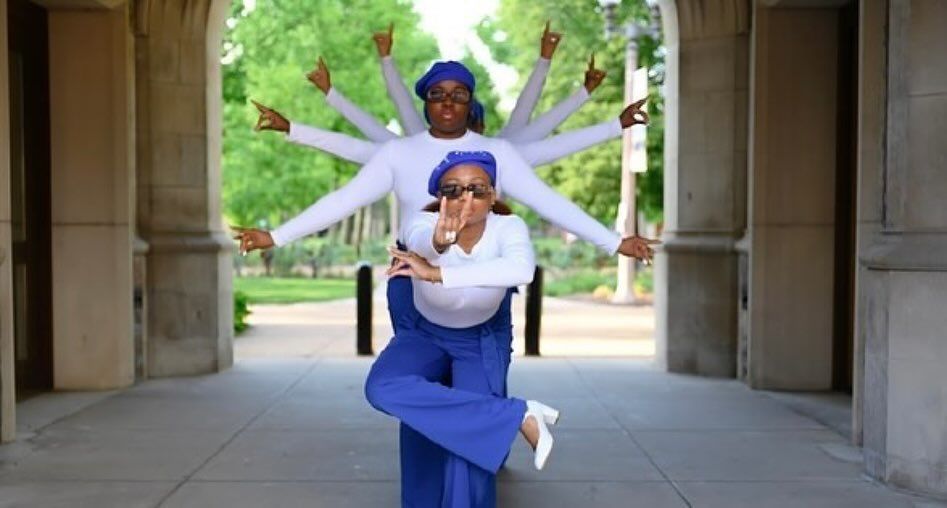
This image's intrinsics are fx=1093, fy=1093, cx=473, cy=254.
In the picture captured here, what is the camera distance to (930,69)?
5602 mm

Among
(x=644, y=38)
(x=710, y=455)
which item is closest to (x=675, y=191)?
(x=710, y=455)

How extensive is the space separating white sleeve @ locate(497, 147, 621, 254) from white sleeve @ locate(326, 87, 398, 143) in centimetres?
85

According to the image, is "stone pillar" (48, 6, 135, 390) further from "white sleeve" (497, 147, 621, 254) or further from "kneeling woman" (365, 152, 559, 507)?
"kneeling woman" (365, 152, 559, 507)

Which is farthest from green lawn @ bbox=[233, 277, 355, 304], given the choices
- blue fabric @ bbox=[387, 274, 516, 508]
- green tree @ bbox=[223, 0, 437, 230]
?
blue fabric @ bbox=[387, 274, 516, 508]

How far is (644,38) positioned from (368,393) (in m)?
22.6

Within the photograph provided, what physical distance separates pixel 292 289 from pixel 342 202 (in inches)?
867

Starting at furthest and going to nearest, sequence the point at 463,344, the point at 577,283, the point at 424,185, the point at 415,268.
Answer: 1. the point at 577,283
2. the point at 424,185
3. the point at 463,344
4. the point at 415,268

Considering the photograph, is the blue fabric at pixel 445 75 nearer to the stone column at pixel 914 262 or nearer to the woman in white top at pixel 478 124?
the woman in white top at pixel 478 124

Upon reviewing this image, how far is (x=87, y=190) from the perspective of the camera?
30.3ft

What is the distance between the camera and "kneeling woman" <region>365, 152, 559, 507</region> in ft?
13.5

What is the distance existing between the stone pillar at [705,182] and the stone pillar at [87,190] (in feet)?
16.5

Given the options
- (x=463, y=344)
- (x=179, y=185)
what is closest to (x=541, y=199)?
(x=463, y=344)

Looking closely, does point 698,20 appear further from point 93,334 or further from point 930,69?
point 93,334

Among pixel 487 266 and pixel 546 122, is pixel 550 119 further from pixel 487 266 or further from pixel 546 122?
pixel 487 266
